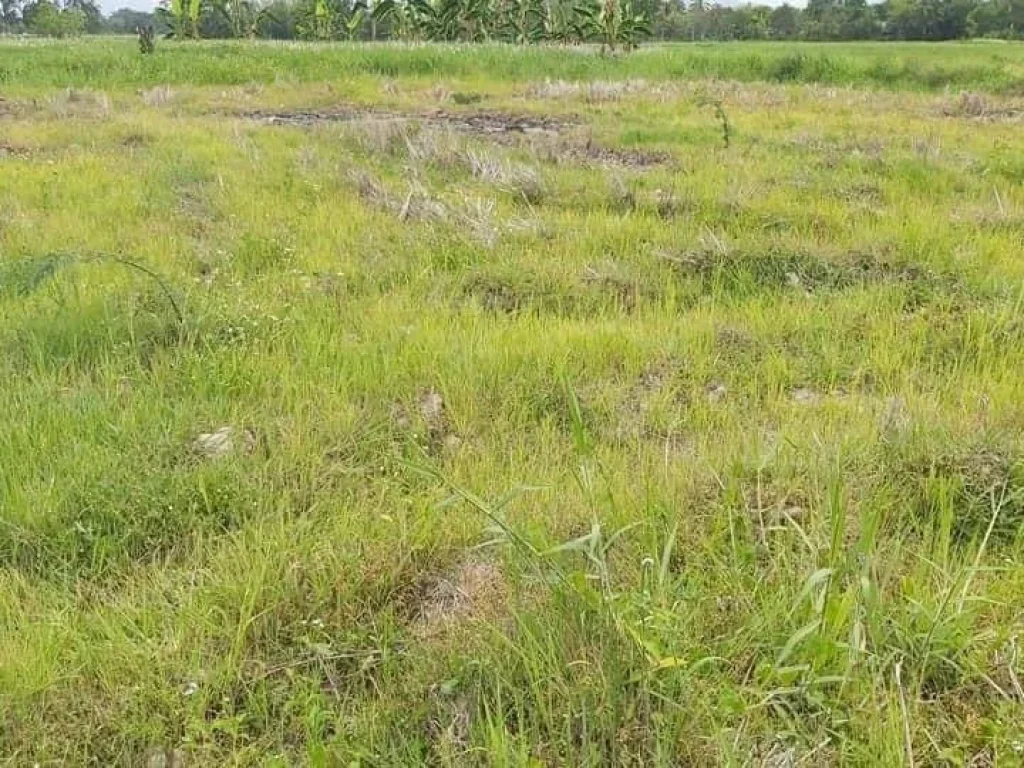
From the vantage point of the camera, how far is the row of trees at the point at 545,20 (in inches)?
1190

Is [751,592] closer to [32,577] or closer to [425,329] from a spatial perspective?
[32,577]

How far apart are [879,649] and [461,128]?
9188mm

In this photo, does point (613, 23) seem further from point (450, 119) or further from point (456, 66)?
point (450, 119)

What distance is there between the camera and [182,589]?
198 cm

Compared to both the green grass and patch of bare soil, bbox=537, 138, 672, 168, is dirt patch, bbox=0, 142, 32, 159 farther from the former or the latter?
the green grass

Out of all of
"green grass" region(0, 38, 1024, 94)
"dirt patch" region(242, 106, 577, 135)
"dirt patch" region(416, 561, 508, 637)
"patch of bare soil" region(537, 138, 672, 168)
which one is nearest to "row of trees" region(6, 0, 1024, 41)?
"green grass" region(0, 38, 1024, 94)

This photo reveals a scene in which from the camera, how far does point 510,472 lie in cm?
251

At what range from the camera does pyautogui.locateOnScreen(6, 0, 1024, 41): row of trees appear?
30.2 m

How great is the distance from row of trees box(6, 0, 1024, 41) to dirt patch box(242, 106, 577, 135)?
14529 millimetres

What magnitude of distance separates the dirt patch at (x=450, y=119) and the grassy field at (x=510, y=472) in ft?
13.3

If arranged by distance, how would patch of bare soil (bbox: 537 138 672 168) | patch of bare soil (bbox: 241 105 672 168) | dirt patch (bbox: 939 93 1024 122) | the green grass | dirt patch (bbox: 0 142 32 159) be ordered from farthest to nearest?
the green grass
dirt patch (bbox: 939 93 1024 122)
patch of bare soil (bbox: 241 105 672 168)
patch of bare soil (bbox: 537 138 672 168)
dirt patch (bbox: 0 142 32 159)

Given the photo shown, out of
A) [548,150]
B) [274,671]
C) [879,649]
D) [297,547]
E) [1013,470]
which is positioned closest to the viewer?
[879,649]

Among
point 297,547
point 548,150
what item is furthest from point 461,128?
point 297,547

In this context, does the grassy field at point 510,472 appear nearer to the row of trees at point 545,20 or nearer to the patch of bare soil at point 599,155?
the patch of bare soil at point 599,155
